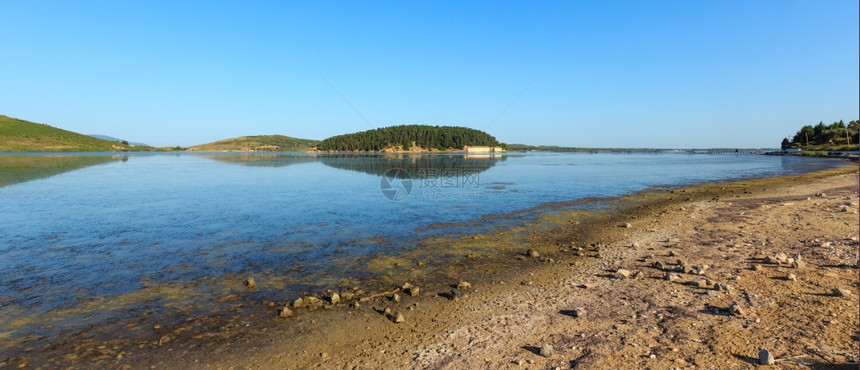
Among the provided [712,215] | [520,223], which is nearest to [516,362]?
[520,223]

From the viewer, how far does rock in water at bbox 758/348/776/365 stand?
21.0 feet

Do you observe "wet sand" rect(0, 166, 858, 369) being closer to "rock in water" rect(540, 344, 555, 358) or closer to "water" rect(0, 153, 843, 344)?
"rock in water" rect(540, 344, 555, 358)

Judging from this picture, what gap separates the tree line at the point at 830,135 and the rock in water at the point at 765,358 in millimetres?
201600

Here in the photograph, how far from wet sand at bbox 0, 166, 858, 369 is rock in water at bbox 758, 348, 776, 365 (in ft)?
0.48

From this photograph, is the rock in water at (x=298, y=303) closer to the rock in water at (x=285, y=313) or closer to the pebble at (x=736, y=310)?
the rock in water at (x=285, y=313)

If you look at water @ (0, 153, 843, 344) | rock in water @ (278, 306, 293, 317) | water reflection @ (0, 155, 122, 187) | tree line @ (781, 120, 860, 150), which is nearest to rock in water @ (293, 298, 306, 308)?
rock in water @ (278, 306, 293, 317)

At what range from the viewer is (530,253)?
15305 millimetres

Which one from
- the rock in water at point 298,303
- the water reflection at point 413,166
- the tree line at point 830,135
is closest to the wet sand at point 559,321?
the rock in water at point 298,303

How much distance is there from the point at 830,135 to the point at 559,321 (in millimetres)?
236203

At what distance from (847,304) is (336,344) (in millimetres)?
11758

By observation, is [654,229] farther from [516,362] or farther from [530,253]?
[516,362]

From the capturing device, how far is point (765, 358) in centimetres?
642

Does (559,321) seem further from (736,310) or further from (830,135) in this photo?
(830,135)

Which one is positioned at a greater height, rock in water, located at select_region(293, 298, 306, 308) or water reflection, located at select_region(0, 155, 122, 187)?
water reflection, located at select_region(0, 155, 122, 187)
